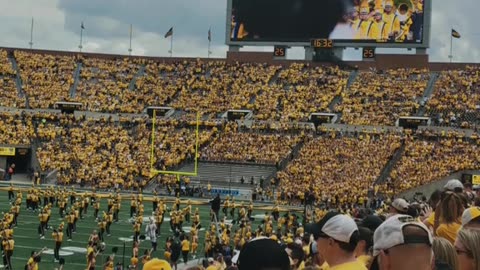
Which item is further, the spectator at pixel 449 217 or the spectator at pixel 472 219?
the spectator at pixel 449 217

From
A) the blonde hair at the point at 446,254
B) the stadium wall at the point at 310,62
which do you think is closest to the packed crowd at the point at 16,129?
the stadium wall at the point at 310,62

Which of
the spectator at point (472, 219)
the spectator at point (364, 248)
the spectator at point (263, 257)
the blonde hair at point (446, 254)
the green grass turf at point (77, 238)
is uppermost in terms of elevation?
the spectator at point (472, 219)

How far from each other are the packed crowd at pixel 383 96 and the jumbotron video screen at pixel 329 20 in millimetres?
2671

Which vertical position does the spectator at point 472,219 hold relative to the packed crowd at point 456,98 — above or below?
below

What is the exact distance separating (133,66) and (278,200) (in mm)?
21730

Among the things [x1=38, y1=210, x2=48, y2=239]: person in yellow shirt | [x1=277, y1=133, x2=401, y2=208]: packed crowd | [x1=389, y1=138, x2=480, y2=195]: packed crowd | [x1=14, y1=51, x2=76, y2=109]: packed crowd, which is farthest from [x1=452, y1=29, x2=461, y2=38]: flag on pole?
[x1=38, y1=210, x2=48, y2=239]: person in yellow shirt

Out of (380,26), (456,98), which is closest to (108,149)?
(380,26)

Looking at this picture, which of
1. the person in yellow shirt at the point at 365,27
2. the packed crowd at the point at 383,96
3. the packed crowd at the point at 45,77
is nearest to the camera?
the packed crowd at the point at 383,96

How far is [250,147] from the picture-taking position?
36344 millimetres

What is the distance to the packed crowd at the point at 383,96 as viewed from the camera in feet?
125

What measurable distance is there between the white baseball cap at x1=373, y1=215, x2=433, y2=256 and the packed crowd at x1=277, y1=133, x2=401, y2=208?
25619 millimetres

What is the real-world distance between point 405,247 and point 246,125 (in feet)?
120

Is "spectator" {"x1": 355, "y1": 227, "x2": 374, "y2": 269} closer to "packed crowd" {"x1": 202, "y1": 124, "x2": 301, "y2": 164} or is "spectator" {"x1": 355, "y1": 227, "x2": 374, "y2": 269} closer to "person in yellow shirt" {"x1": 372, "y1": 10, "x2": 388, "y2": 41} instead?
"packed crowd" {"x1": 202, "y1": 124, "x2": 301, "y2": 164}

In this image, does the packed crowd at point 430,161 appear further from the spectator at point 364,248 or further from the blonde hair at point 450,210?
the spectator at point 364,248
